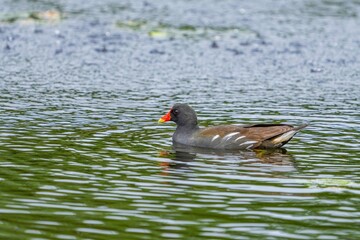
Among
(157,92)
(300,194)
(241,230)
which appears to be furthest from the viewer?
(157,92)

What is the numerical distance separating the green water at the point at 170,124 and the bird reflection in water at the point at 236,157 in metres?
0.03

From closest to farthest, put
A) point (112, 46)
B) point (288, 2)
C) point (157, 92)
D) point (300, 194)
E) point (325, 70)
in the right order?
point (300, 194), point (157, 92), point (325, 70), point (112, 46), point (288, 2)

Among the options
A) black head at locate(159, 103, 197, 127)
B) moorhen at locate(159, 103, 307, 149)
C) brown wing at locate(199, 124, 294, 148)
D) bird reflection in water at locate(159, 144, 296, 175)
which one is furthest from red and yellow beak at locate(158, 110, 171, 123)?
brown wing at locate(199, 124, 294, 148)

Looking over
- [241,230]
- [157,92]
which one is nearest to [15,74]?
[157,92]

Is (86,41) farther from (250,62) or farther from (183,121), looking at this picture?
(183,121)

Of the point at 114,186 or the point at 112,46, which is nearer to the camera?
the point at 114,186

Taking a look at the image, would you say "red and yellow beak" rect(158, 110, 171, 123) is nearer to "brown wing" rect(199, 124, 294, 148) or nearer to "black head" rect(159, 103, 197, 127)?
"black head" rect(159, 103, 197, 127)

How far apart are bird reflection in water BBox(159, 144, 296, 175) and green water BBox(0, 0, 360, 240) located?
0.03 metres

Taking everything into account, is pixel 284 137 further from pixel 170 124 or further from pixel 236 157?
pixel 170 124

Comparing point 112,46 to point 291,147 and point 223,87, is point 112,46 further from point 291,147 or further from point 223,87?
point 291,147

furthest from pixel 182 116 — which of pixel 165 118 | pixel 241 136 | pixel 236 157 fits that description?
pixel 236 157

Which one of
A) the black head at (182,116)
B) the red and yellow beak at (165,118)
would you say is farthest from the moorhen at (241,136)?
the red and yellow beak at (165,118)

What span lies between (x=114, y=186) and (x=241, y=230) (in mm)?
2496

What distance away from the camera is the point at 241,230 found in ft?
34.2
